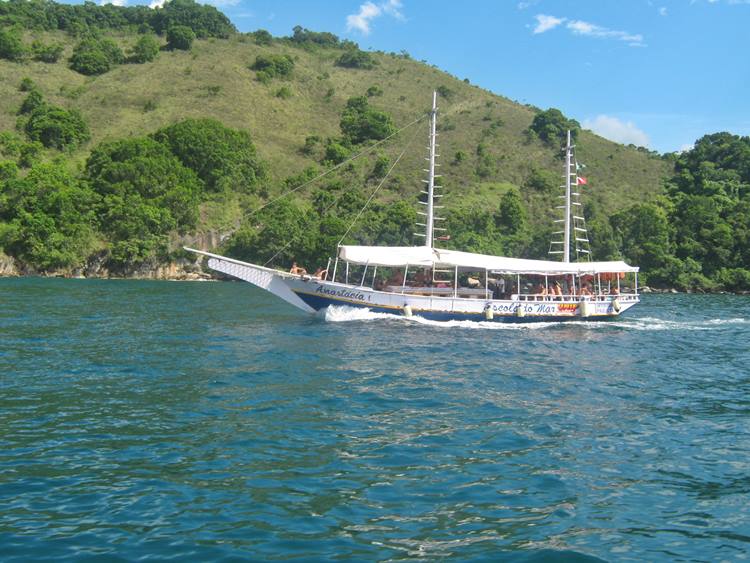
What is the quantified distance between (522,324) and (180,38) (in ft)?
426

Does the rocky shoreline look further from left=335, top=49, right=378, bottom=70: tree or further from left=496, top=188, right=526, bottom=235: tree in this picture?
left=335, top=49, right=378, bottom=70: tree

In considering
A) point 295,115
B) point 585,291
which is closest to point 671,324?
point 585,291

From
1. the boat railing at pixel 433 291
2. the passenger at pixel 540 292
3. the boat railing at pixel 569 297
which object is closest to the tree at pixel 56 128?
the boat railing at pixel 433 291

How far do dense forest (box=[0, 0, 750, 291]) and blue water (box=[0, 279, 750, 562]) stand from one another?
1353 inches

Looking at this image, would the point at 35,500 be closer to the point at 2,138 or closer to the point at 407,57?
the point at 2,138

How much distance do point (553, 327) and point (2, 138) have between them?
8601cm

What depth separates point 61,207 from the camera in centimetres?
7719

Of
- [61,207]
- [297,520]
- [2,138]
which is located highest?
[2,138]

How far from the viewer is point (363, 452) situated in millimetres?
13312

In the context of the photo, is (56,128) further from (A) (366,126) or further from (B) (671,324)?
(B) (671,324)

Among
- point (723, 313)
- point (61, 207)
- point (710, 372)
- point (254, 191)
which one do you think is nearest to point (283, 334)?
point (710, 372)

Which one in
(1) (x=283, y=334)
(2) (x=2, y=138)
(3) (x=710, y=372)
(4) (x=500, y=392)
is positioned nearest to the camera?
(4) (x=500, y=392)

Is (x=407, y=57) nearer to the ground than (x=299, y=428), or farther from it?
farther from it

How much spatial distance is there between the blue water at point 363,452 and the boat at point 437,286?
28.7 feet
